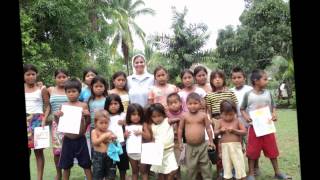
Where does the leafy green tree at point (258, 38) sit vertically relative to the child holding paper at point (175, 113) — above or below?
above

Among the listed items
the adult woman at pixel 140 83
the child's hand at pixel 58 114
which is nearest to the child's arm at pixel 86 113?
the child's hand at pixel 58 114

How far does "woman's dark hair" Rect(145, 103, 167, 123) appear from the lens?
4.41 meters

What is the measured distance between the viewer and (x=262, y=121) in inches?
181

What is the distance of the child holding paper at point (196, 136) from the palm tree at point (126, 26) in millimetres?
22990

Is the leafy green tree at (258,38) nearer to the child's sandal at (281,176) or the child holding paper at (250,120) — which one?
the child holding paper at (250,120)

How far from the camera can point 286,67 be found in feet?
63.1

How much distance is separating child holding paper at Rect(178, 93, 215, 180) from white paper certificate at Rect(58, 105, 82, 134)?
1.15 m

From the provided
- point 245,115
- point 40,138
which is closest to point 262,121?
point 245,115

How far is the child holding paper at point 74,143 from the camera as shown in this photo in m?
4.46

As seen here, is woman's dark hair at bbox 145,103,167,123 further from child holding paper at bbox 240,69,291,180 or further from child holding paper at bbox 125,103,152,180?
child holding paper at bbox 240,69,291,180

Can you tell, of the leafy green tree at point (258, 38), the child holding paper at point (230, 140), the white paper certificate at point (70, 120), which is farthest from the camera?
the leafy green tree at point (258, 38)

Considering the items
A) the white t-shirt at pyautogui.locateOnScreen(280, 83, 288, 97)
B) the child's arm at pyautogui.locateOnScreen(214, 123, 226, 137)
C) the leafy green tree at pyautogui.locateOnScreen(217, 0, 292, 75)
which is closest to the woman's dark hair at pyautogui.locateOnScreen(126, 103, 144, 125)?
the child's arm at pyautogui.locateOnScreen(214, 123, 226, 137)

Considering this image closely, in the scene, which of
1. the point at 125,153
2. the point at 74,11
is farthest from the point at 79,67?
the point at 125,153
